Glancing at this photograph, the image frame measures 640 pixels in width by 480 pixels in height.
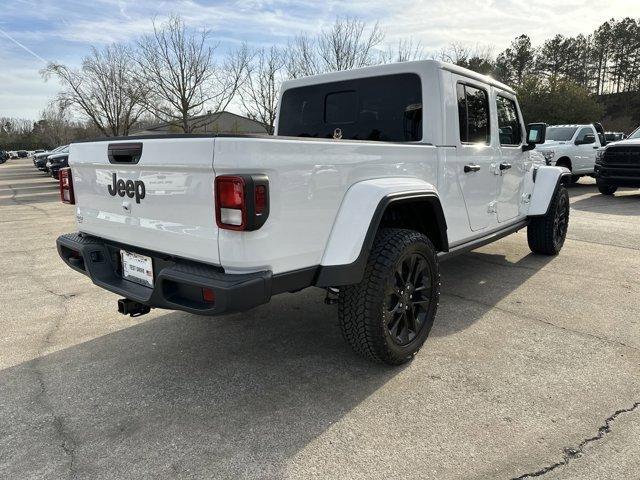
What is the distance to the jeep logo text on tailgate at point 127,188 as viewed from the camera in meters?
2.61

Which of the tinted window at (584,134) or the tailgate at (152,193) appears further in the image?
the tinted window at (584,134)

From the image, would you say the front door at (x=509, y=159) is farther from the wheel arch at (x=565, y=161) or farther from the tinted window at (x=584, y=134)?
the tinted window at (x=584, y=134)

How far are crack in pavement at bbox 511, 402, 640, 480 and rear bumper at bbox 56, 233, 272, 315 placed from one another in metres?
1.46

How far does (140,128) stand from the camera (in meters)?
35.3

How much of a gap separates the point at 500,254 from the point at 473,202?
251 centimetres

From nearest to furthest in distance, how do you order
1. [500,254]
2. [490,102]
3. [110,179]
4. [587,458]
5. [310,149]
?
[587,458], [310,149], [110,179], [490,102], [500,254]

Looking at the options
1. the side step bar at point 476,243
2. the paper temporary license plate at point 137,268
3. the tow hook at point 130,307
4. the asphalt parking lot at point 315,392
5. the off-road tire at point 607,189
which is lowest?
the asphalt parking lot at point 315,392

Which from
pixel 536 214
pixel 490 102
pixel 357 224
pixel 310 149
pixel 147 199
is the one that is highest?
pixel 490 102

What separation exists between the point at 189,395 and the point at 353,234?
54.8 inches

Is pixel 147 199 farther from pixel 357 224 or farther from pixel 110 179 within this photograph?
pixel 357 224

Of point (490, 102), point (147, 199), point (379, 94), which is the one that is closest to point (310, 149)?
point (147, 199)

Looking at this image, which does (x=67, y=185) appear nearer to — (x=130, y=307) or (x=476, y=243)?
(x=130, y=307)

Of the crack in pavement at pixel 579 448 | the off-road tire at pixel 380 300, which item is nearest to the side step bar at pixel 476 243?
the off-road tire at pixel 380 300

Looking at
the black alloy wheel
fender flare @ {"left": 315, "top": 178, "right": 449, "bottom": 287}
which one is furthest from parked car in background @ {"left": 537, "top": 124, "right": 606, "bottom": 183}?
fender flare @ {"left": 315, "top": 178, "right": 449, "bottom": 287}
